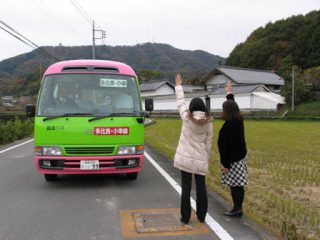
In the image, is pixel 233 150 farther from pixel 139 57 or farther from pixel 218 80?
pixel 139 57

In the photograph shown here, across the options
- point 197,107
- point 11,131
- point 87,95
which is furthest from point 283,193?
point 11,131

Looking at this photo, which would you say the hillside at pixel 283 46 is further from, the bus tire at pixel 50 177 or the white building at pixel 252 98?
the bus tire at pixel 50 177

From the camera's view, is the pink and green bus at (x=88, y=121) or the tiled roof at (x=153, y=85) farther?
the tiled roof at (x=153, y=85)

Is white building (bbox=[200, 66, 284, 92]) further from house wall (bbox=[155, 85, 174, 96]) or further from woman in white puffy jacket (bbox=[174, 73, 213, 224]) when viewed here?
woman in white puffy jacket (bbox=[174, 73, 213, 224])

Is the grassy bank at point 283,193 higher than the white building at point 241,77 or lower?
lower

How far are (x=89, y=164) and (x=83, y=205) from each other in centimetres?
108

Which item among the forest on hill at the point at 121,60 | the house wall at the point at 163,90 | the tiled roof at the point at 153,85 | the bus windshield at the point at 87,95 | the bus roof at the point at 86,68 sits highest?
the forest on hill at the point at 121,60

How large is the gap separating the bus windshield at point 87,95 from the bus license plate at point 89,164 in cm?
91

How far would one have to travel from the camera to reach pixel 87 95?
297 inches

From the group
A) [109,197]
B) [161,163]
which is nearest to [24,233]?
[109,197]

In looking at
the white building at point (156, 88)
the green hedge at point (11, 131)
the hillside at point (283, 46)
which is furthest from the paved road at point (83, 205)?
the white building at point (156, 88)

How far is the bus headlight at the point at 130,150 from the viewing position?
721cm

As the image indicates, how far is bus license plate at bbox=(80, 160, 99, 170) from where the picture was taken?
7.03 m

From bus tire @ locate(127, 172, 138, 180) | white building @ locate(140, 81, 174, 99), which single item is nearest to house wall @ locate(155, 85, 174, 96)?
white building @ locate(140, 81, 174, 99)
